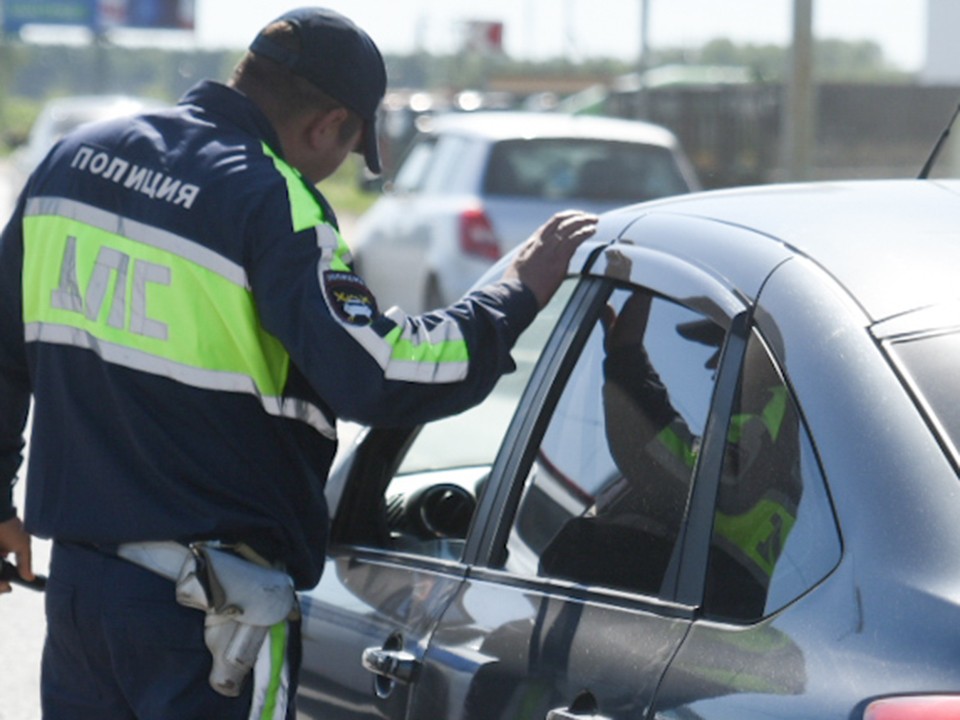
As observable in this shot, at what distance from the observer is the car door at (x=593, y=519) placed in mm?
2590

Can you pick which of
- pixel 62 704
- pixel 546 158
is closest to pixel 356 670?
pixel 62 704

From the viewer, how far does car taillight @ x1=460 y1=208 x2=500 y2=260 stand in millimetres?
11938

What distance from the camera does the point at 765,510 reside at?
246 centimetres

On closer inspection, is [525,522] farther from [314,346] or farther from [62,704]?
[62,704]

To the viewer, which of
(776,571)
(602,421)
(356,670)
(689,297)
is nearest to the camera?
(776,571)

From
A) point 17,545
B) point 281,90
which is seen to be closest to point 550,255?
point 281,90

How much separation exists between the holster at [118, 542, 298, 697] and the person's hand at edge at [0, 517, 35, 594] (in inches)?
24.5

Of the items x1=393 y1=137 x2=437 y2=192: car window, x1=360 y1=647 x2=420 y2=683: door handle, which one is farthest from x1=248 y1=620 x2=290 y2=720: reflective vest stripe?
x1=393 y1=137 x2=437 y2=192: car window

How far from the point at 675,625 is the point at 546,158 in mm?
9955

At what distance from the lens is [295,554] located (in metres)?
3.10

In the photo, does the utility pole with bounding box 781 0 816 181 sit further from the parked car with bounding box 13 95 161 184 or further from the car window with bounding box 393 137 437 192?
the parked car with bounding box 13 95 161 184

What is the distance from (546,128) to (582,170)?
0.40 m

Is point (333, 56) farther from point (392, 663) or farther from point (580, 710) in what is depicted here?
point (580, 710)

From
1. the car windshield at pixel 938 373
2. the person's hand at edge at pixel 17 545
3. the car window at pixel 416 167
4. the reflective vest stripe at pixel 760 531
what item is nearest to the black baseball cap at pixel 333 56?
the person's hand at edge at pixel 17 545
